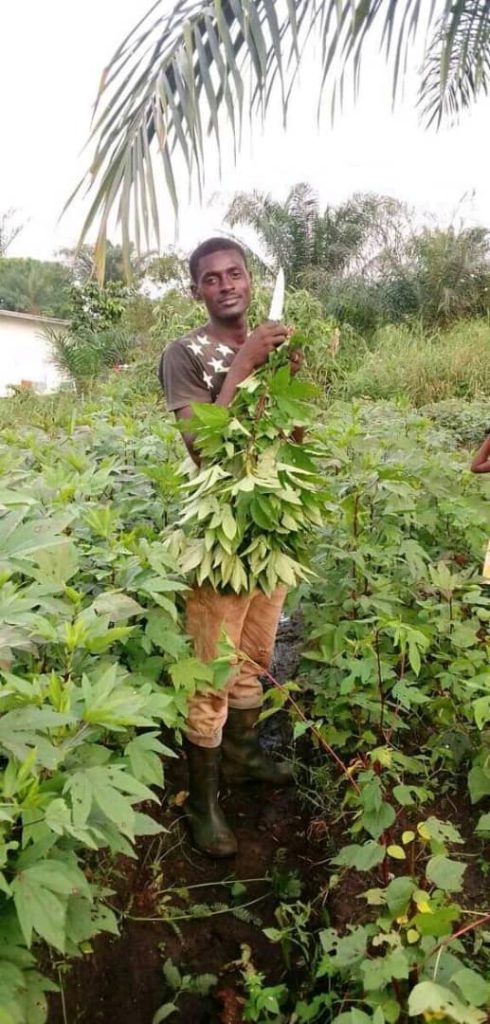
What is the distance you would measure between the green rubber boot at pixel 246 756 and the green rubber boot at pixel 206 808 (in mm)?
203

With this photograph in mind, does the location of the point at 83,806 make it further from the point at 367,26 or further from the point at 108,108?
the point at 367,26

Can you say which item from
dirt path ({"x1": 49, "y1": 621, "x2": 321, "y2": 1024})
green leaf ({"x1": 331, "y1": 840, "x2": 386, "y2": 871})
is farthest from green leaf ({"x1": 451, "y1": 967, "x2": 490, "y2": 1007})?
dirt path ({"x1": 49, "y1": 621, "x2": 321, "y2": 1024})

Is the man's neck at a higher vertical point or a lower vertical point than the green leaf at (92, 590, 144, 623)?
higher

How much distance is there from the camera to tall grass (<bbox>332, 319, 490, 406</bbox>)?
725 cm

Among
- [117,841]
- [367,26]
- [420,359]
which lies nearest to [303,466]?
[117,841]

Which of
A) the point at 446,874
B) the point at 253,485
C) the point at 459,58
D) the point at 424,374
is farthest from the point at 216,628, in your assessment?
the point at 424,374

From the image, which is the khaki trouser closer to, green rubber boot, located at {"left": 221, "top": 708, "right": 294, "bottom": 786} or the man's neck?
green rubber boot, located at {"left": 221, "top": 708, "right": 294, "bottom": 786}

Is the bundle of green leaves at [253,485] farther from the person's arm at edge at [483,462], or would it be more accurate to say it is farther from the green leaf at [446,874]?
the green leaf at [446,874]

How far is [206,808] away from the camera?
6.39ft

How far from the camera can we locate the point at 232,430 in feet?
5.33

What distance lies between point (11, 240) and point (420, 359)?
2389 centimetres

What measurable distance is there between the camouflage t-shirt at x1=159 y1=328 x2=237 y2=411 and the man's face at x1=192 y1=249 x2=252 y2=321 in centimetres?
10

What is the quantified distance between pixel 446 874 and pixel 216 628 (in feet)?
2.75

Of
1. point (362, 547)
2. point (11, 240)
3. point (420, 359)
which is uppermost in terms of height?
point (11, 240)
